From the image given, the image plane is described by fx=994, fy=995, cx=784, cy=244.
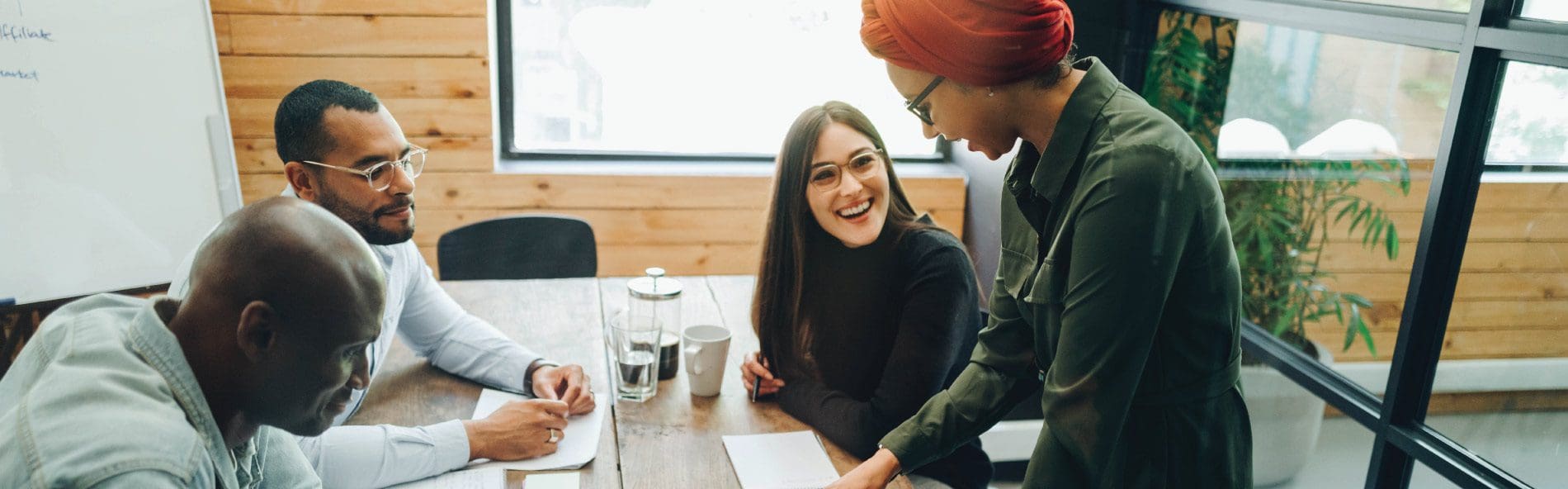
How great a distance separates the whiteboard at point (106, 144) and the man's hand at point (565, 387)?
1.02 m

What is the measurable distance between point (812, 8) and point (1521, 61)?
2130 millimetres

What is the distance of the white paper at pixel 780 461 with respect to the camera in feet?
4.44

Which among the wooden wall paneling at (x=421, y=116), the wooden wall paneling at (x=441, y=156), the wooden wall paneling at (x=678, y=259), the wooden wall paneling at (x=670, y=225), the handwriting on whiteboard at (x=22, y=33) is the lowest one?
the wooden wall paneling at (x=678, y=259)

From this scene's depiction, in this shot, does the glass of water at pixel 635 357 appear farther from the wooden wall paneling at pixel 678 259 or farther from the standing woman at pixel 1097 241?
the wooden wall paneling at pixel 678 259

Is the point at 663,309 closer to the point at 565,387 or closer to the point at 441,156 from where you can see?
the point at 565,387

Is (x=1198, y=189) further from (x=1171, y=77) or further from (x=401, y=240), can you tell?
(x=1171, y=77)

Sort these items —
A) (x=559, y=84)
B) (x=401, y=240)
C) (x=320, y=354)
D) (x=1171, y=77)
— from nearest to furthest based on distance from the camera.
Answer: (x=320, y=354) < (x=401, y=240) < (x=1171, y=77) < (x=559, y=84)

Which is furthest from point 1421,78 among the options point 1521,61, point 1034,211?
point 1034,211

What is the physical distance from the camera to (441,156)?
307 centimetres

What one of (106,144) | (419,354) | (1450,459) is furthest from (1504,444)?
(106,144)

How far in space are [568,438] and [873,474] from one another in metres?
0.46

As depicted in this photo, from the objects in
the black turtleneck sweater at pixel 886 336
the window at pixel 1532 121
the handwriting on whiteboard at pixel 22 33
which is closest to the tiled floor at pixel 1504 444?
the window at pixel 1532 121

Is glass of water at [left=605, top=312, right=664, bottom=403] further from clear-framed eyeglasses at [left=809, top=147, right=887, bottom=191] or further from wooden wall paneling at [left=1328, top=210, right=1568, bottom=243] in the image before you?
wooden wall paneling at [left=1328, top=210, right=1568, bottom=243]

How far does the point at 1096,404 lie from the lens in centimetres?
106
